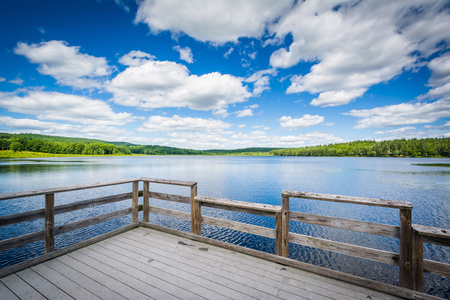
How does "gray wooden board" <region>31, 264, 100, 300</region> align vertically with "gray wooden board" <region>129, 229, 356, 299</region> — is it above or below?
above

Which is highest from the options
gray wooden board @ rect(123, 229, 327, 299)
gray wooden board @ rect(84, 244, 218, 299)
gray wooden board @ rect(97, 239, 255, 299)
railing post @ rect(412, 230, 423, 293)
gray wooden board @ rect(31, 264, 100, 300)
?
railing post @ rect(412, 230, 423, 293)

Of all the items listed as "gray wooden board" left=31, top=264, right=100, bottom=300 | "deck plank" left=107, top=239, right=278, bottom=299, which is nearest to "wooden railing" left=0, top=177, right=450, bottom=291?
"gray wooden board" left=31, top=264, right=100, bottom=300

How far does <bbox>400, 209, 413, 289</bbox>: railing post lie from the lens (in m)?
2.97

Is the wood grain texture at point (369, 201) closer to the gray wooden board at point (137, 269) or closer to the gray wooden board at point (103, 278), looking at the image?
the gray wooden board at point (137, 269)

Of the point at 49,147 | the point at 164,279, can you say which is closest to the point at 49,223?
the point at 164,279

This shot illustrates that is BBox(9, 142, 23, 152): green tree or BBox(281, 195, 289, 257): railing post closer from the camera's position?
BBox(281, 195, 289, 257): railing post

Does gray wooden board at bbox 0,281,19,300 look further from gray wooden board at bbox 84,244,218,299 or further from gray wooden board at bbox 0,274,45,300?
gray wooden board at bbox 84,244,218,299

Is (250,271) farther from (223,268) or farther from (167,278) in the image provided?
(167,278)

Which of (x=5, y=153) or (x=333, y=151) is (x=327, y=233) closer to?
(x=5, y=153)

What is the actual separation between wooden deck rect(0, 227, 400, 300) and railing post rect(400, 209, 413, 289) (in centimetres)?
35

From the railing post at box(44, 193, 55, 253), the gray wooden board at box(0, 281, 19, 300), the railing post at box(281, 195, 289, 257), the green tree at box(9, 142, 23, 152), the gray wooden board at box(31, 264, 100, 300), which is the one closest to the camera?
the gray wooden board at box(0, 281, 19, 300)

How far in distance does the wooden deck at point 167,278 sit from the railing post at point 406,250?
1.14 feet

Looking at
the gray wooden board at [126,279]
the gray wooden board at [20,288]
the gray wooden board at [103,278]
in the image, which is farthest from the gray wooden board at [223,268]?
the gray wooden board at [20,288]

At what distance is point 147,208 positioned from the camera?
5.86 metres
